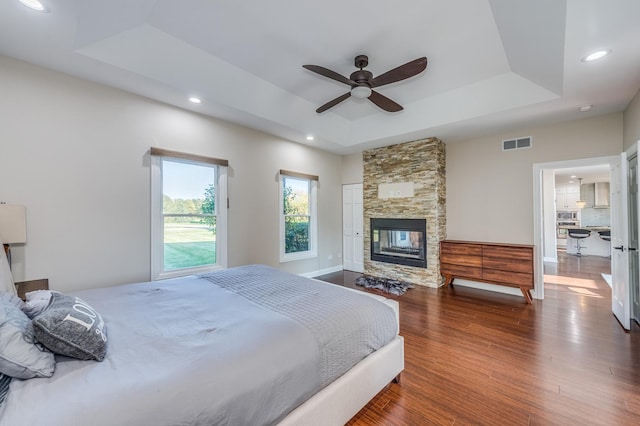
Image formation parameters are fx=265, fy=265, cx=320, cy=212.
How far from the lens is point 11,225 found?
2.36 m

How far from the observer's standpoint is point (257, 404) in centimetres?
123

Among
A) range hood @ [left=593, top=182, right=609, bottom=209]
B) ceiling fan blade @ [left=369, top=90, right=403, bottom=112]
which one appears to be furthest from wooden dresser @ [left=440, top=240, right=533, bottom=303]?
range hood @ [left=593, top=182, right=609, bottom=209]

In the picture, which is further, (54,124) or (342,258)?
(342,258)

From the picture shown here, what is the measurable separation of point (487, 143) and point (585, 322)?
10.3 feet

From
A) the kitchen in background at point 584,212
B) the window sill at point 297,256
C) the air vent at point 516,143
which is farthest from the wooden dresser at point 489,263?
the kitchen in background at point 584,212

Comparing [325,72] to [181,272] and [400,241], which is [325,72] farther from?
[400,241]

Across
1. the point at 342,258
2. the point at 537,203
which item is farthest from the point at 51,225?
the point at 537,203

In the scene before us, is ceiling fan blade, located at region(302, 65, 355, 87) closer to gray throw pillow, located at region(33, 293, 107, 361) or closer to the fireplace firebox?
gray throw pillow, located at region(33, 293, 107, 361)

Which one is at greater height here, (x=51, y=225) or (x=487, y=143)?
(x=487, y=143)

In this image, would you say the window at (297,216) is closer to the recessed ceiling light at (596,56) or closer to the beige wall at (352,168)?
the beige wall at (352,168)

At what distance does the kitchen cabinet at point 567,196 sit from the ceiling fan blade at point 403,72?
11.7 m

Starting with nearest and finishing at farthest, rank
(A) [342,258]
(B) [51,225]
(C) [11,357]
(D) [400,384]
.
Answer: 1. (C) [11,357]
2. (D) [400,384]
3. (B) [51,225]
4. (A) [342,258]

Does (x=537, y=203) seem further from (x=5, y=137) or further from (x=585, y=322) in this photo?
(x=5, y=137)

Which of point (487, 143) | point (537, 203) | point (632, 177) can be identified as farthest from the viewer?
point (487, 143)
